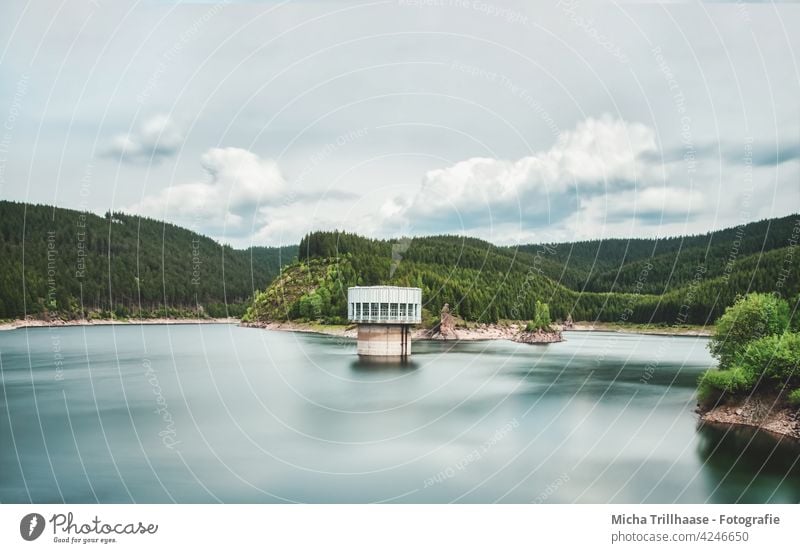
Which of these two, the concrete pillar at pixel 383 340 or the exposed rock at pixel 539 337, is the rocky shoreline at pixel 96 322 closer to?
the concrete pillar at pixel 383 340

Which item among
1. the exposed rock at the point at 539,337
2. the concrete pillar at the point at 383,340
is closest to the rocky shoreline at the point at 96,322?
the concrete pillar at the point at 383,340

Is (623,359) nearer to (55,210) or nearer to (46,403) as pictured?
(46,403)

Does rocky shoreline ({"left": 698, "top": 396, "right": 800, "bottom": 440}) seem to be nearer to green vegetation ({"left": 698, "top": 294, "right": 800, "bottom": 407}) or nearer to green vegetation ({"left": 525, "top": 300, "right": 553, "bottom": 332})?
green vegetation ({"left": 698, "top": 294, "right": 800, "bottom": 407})

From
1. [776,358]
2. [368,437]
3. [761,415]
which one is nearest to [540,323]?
[761,415]

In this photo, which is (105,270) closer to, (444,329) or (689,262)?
(444,329)

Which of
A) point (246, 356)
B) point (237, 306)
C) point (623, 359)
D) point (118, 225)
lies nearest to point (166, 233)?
point (118, 225)
